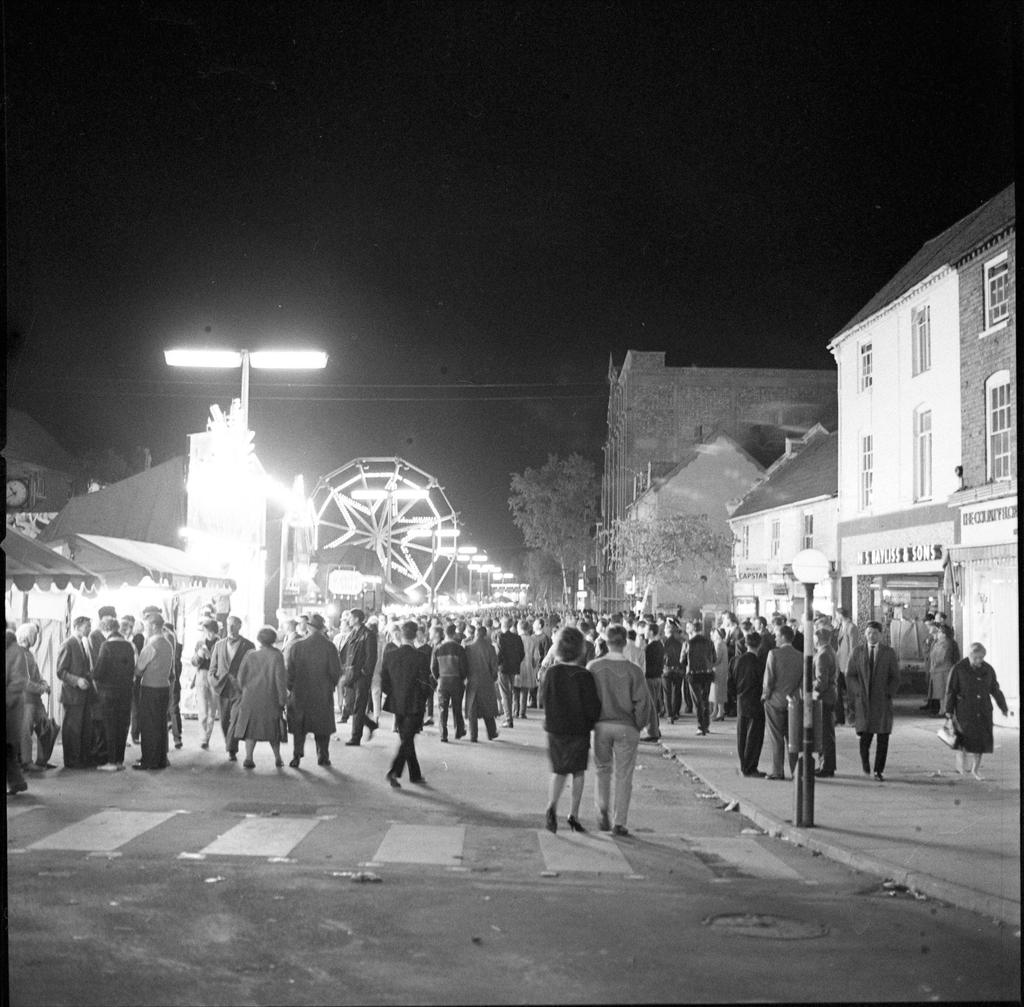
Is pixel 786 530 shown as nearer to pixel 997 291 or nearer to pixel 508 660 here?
pixel 997 291

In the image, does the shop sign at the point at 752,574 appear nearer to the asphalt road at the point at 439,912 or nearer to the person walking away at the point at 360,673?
the person walking away at the point at 360,673

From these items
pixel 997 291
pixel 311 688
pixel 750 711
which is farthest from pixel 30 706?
pixel 997 291

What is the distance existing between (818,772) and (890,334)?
17.9 meters

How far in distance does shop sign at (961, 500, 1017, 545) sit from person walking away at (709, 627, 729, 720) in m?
5.18

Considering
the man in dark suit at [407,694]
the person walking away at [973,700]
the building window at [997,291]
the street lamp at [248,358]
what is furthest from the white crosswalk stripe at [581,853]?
the building window at [997,291]

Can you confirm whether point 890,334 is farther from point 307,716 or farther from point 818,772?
point 307,716

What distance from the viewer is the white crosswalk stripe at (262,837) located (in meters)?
9.78

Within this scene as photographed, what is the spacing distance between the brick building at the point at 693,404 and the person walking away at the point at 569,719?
65.9 m

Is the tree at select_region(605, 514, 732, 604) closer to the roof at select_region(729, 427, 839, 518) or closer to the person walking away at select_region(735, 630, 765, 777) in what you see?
the roof at select_region(729, 427, 839, 518)

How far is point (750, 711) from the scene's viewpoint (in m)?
15.2

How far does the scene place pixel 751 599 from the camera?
48.0 meters

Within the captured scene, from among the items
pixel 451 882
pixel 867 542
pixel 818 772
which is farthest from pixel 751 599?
pixel 451 882

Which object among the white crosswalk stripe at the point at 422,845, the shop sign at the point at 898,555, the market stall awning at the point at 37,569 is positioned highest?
the shop sign at the point at 898,555

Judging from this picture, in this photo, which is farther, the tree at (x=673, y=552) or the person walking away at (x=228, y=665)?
the tree at (x=673, y=552)
